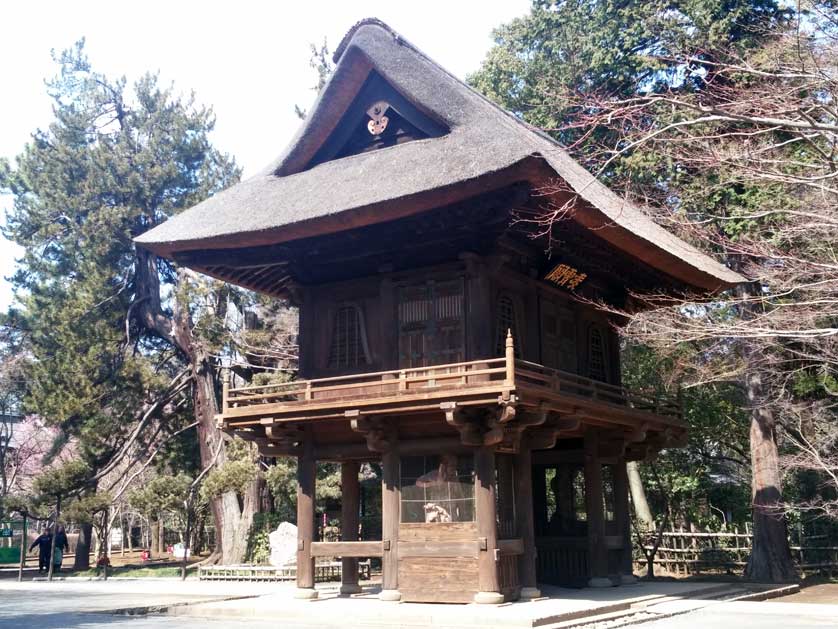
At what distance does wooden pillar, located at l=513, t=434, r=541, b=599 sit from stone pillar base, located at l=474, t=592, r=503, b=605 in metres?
1.22

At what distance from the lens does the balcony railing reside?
13.9 m

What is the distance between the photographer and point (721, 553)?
84.3 feet

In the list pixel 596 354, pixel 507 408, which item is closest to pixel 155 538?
pixel 596 354

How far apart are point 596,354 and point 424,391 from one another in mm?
6452

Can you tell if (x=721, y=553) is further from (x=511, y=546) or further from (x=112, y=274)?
(x=112, y=274)

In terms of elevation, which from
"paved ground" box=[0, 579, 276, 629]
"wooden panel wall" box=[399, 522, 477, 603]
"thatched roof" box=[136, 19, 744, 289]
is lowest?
"paved ground" box=[0, 579, 276, 629]

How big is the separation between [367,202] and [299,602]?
725cm

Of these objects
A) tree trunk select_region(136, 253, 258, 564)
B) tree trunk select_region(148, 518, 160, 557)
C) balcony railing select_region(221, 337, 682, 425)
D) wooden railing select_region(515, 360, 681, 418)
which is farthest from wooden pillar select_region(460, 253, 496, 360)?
tree trunk select_region(148, 518, 160, 557)

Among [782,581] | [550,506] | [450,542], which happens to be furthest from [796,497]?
[450,542]

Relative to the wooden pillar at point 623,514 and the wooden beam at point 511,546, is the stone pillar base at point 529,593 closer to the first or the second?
the wooden beam at point 511,546

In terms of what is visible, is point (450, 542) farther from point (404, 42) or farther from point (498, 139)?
point (404, 42)

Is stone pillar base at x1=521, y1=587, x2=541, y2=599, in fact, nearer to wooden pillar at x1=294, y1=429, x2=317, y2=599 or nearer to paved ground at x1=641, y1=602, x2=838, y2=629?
paved ground at x1=641, y1=602, x2=838, y2=629

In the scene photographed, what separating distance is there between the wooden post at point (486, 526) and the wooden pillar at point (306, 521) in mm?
3647

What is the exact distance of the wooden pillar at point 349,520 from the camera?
57.6 feet
